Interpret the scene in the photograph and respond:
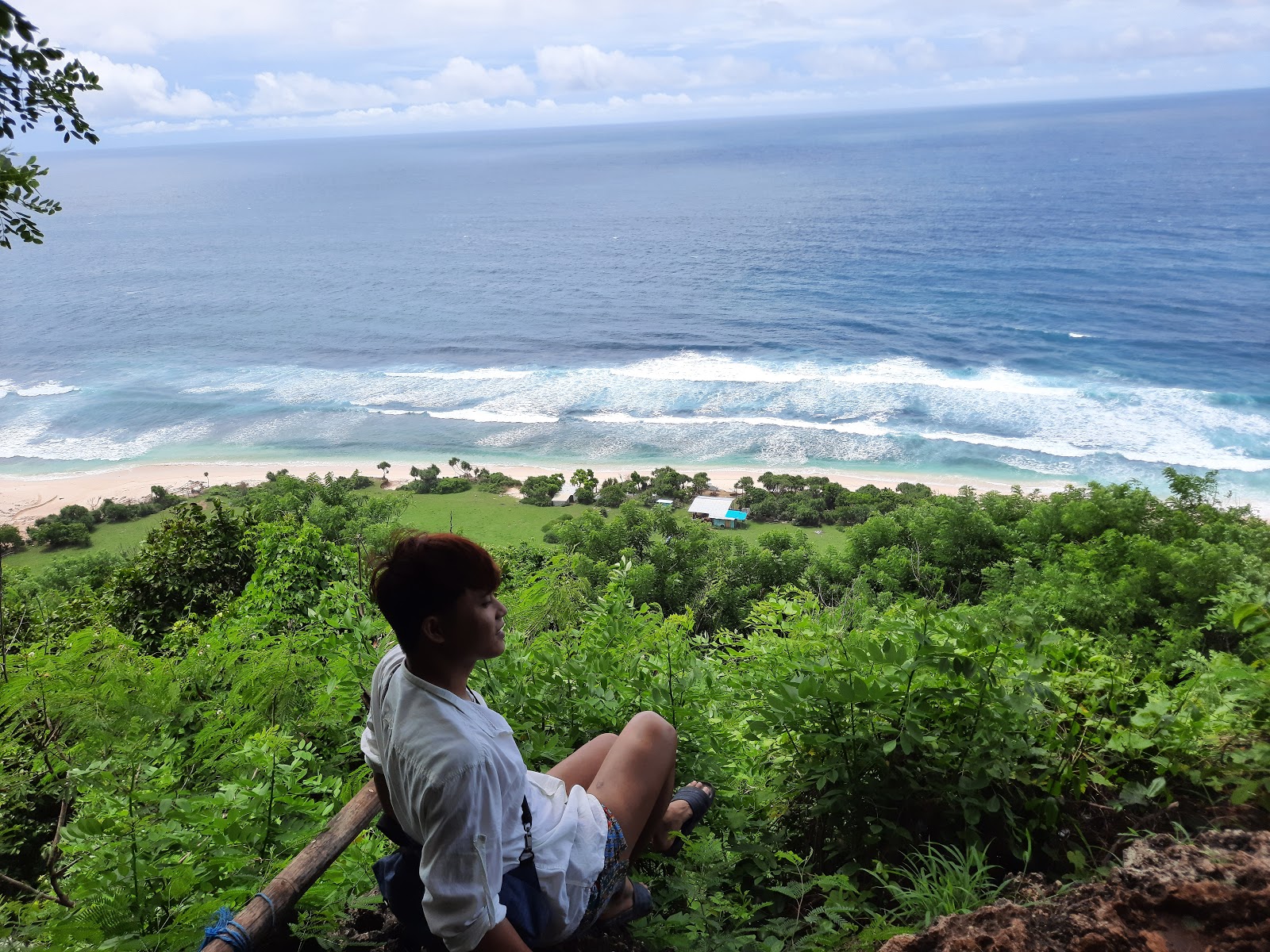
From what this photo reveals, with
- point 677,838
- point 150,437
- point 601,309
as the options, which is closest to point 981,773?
point 677,838

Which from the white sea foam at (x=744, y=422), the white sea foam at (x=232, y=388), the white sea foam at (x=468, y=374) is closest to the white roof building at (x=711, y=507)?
the white sea foam at (x=744, y=422)

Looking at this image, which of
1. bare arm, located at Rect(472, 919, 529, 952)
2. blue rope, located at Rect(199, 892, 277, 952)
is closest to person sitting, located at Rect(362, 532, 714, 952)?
bare arm, located at Rect(472, 919, 529, 952)

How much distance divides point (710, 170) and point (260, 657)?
5357 inches

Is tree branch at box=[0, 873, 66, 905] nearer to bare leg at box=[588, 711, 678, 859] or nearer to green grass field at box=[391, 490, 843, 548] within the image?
bare leg at box=[588, 711, 678, 859]

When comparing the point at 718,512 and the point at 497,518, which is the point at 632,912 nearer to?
the point at 718,512

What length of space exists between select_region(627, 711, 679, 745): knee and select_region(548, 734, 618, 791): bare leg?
4.2 inches

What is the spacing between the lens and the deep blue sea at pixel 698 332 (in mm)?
34219

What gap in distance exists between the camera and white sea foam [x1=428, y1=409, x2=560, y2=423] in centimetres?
3825

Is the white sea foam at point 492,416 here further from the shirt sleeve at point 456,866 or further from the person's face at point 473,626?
the shirt sleeve at point 456,866

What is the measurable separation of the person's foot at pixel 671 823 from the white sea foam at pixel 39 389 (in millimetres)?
49152

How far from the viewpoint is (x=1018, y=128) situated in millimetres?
167750

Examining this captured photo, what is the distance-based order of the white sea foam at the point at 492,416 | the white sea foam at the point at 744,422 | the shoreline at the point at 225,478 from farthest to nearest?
the white sea foam at the point at 492,416 → the white sea foam at the point at 744,422 → the shoreline at the point at 225,478

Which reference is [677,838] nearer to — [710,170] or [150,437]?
[150,437]

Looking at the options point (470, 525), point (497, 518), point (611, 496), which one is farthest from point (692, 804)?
point (611, 496)
